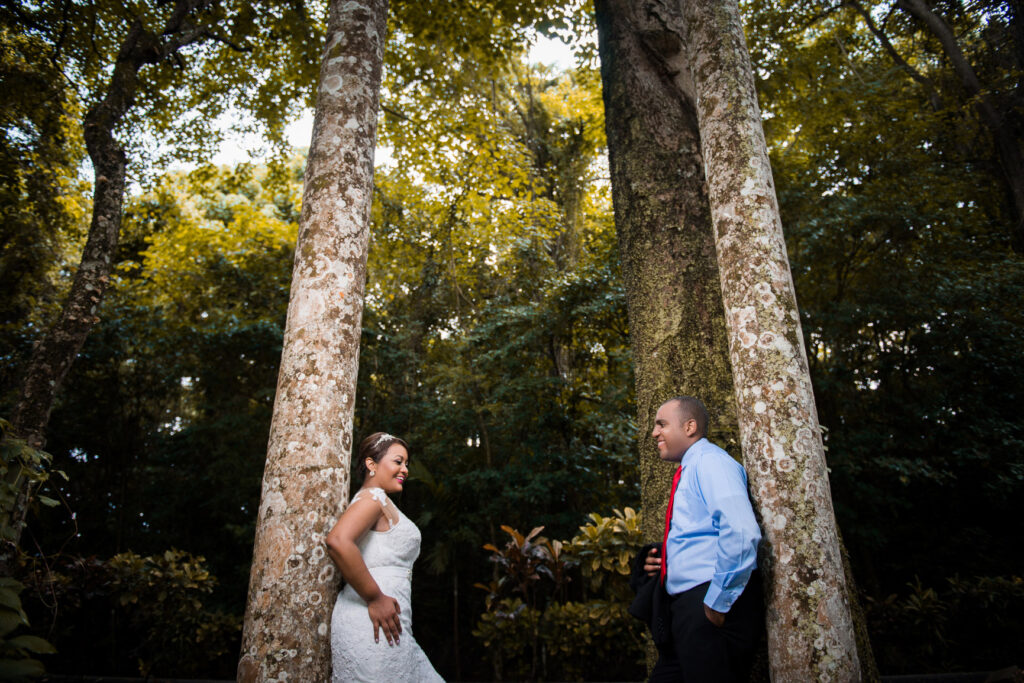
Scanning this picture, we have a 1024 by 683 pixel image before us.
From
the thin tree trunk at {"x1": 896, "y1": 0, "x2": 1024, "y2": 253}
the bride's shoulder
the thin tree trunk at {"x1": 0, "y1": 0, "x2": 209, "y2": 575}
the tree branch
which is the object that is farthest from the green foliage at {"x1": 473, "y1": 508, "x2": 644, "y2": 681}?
the tree branch

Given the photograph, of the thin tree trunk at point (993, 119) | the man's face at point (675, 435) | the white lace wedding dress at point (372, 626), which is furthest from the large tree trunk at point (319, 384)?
the thin tree trunk at point (993, 119)

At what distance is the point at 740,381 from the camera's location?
223 centimetres

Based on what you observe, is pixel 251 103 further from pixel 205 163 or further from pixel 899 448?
pixel 899 448

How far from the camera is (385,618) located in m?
1.99

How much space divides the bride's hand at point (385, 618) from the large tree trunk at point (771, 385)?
1.47 m

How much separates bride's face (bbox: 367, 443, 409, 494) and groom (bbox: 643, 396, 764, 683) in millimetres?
1198

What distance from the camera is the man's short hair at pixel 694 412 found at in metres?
2.41

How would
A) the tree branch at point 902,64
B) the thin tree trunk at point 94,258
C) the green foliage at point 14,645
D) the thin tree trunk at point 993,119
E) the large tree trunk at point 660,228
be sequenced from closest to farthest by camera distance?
the green foliage at point 14,645, the large tree trunk at point 660,228, the thin tree trunk at point 94,258, the thin tree trunk at point 993,119, the tree branch at point 902,64

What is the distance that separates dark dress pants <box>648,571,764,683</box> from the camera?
1.93 m

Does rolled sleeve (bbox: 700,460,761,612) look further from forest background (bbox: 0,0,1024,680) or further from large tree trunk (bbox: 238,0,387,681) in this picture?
forest background (bbox: 0,0,1024,680)

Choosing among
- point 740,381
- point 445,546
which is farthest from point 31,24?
point 445,546

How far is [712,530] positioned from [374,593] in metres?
1.35

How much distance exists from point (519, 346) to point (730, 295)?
5855mm

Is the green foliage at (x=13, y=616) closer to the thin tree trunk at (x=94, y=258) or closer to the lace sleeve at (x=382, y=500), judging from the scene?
the lace sleeve at (x=382, y=500)
